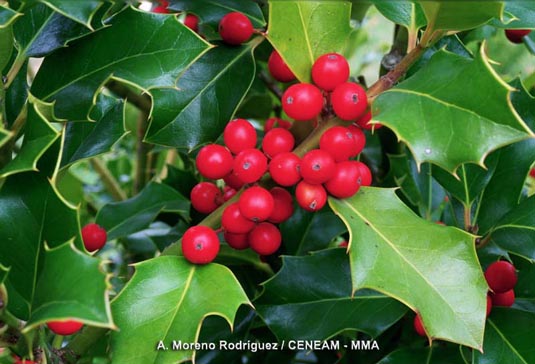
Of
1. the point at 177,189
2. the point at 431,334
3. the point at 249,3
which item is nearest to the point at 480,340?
the point at 431,334

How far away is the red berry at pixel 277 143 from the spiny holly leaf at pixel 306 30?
0.26 ft

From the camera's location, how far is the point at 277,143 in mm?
852

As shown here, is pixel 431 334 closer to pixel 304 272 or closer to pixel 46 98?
pixel 304 272

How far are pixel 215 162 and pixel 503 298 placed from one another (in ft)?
1.67

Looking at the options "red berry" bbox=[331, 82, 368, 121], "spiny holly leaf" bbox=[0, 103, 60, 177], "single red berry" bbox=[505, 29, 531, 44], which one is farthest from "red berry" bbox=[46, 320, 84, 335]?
"single red berry" bbox=[505, 29, 531, 44]

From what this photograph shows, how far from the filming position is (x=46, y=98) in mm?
894

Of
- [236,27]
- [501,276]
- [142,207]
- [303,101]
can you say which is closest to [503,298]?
[501,276]

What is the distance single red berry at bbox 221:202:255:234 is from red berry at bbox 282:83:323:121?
0.15 meters

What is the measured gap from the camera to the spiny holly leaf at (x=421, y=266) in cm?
77

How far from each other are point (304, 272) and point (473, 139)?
37 cm

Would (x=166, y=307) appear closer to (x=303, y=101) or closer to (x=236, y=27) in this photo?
(x=303, y=101)

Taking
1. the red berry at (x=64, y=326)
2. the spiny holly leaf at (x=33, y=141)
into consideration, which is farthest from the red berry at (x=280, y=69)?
the red berry at (x=64, y=326)

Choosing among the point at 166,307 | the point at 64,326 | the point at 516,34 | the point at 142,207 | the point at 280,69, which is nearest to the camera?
the point at 64,326

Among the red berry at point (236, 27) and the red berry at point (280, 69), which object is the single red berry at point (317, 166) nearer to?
the red berry at point (280, 69)
